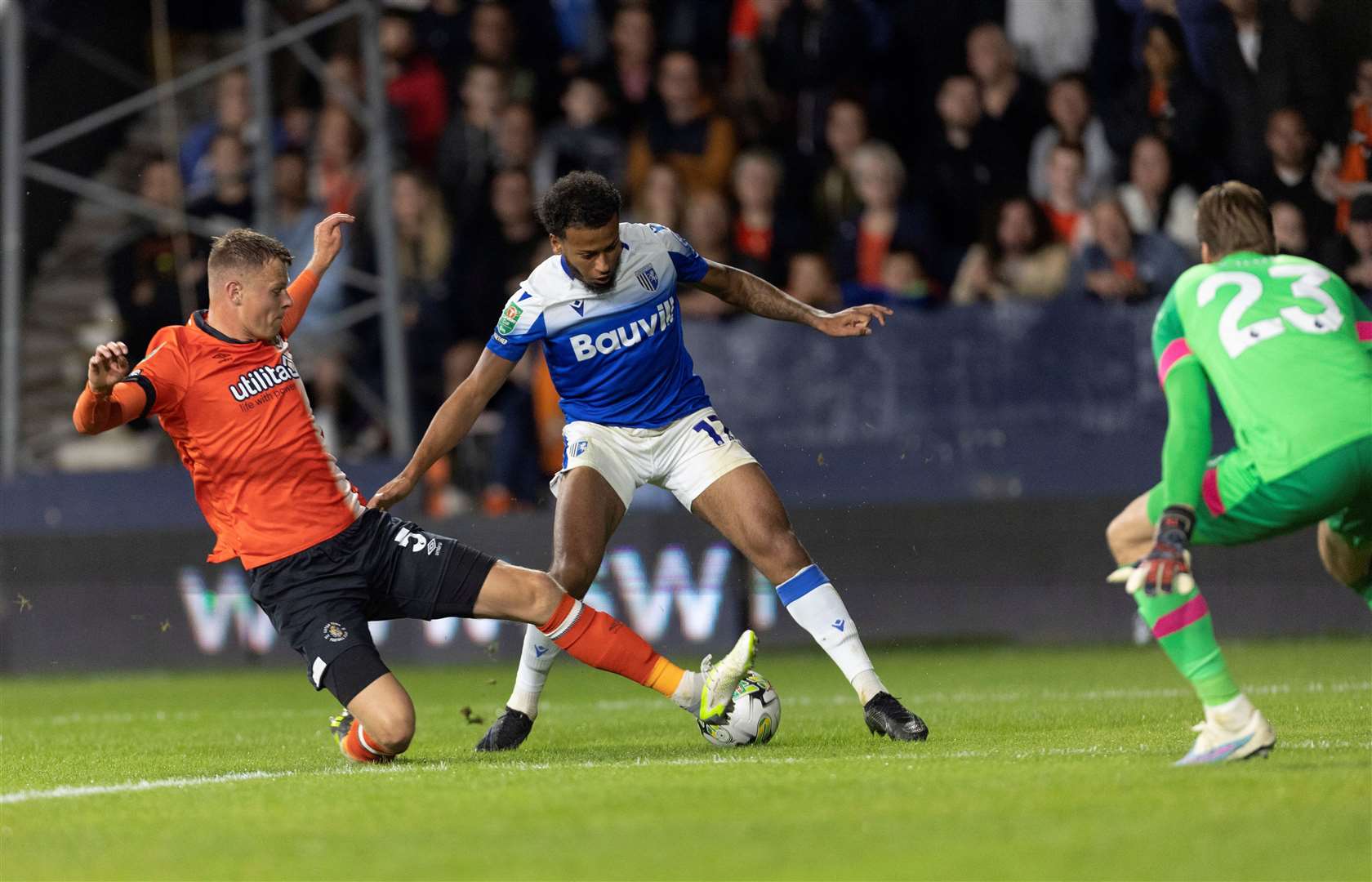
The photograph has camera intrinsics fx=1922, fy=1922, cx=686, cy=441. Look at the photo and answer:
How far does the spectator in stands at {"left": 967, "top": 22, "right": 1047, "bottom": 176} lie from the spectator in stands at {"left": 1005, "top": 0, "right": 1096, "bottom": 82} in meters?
0.09

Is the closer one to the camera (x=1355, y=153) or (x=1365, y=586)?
(x=1365, y=586)

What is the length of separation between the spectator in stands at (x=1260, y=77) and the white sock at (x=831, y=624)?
18.3 feet

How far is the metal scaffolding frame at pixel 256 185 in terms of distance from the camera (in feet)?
43.0

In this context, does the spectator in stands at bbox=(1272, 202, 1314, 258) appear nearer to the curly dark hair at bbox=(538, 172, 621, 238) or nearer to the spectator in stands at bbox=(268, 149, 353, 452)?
the curly dark hair at bbox=(538, 172, 621, 238)

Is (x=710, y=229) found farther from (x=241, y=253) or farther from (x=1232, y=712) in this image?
(x=1232, y=712)

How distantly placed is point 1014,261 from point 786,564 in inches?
222

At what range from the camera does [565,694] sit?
399 inches

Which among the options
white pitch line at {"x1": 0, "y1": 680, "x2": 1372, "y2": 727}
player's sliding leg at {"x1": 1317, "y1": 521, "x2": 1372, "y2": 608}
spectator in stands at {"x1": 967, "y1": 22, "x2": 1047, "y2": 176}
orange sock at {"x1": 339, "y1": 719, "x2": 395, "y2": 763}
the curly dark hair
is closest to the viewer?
player's sliding leg at {"x1": 1317, "y1": 521, "x2": 1372, "y2": 608}

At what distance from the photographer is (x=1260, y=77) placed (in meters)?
11.6

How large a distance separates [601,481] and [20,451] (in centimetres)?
793

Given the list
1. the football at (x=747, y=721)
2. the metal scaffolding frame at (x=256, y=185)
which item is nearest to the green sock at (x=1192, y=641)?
the football at (x=747, y=721)

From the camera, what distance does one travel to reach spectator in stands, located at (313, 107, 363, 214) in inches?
562

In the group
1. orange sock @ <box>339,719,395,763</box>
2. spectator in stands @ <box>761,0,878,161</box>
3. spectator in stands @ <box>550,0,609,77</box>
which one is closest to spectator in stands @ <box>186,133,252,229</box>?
spectator in stands @ <box>550,0,609,77</box>

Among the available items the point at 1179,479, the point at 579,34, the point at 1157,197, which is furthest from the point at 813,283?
the point at 1179,479
